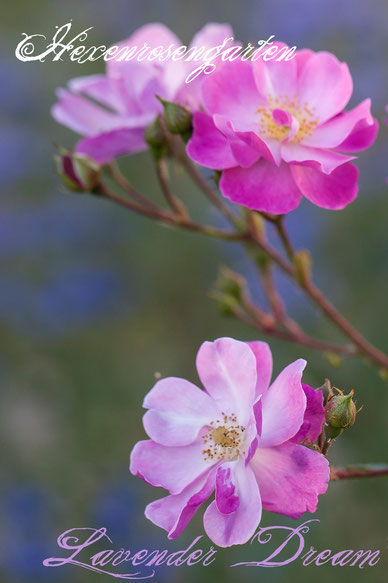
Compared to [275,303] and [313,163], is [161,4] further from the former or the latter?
[313,163]

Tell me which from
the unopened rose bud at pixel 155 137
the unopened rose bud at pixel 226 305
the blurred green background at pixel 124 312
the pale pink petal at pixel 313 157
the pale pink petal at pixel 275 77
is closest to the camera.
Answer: the pale pink petal at pixel 313 157

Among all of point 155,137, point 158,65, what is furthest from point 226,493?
point 158,65

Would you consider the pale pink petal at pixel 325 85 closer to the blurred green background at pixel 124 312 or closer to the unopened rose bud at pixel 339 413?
the unopened rose bud at pixel 339 413

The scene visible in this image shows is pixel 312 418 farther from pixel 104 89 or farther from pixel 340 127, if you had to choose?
pixel 104 89

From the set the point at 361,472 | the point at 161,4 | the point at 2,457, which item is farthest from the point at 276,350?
the point at 161,4

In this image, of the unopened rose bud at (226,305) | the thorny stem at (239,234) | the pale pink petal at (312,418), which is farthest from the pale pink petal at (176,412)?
the unopened rose bud at (226,305)

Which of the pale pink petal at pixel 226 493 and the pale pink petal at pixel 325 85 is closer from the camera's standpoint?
the pale pink petal at pixel 226 493

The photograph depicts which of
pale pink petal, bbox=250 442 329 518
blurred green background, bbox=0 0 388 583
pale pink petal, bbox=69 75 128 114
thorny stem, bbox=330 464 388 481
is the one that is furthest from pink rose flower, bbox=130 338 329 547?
blurred green background, bbox=0 0 388 583
